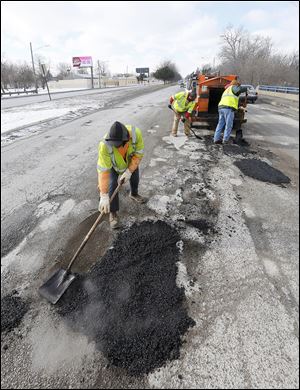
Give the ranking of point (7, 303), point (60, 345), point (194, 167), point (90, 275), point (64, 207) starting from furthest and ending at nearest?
1. point (194, 167)
2. point (64, 207)
3. point (90, 275)
4. point (7, 303)
5. point (60, 345)

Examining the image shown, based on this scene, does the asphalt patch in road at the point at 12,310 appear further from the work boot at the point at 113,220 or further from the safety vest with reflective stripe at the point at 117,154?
the safety vest with reflective stripe at the point at 117,154

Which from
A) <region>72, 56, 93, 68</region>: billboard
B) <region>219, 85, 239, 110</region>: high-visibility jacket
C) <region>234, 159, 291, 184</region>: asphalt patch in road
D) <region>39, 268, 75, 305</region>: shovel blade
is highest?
<region>72, 56, 93, 68</region>: billboard

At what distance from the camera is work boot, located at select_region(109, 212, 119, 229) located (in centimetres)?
315

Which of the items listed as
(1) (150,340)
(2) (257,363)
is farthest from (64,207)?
(2) (257,363)

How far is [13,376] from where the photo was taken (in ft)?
5.56

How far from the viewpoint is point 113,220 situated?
10.5 ft

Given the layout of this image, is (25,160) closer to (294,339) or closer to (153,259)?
(153,259)

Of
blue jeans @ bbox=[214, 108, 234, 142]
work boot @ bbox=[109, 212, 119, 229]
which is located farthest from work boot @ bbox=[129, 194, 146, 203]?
blue jeans @ bbox=[214, 108, 234, 142]

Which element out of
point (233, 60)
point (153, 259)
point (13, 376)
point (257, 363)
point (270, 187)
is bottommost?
point (13, 376)

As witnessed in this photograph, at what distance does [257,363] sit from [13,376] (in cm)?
177

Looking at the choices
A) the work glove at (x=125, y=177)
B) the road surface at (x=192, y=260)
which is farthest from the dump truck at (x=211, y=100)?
the work glove at (x=125, y=177)

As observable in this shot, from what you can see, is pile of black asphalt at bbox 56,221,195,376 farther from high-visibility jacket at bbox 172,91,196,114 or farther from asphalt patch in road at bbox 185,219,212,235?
high-visibility jacket at bbox 172,91,196,114

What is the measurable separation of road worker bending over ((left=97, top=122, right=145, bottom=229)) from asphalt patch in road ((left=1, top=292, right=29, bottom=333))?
1212 millimetres

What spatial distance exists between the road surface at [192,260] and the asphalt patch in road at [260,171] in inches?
5.2
